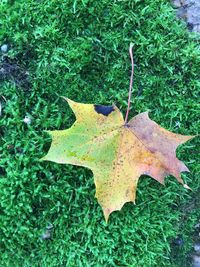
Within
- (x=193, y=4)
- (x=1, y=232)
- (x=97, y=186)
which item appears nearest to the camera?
(x=97, y=186)

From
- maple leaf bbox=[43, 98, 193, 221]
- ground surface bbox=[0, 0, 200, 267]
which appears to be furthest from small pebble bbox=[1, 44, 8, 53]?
maple leaf bbox=[43, 98, 193, 221]

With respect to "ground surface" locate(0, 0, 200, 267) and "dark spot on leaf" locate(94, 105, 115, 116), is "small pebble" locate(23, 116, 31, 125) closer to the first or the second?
"ground surface" locate(0, 0, 200, 267)

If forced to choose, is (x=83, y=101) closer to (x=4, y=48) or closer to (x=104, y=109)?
(x=104, y=109)

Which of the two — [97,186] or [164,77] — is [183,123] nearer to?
[164,77]

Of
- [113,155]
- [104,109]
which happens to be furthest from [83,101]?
[113,155]

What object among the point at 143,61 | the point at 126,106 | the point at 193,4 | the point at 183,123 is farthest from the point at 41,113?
the point at 193,4

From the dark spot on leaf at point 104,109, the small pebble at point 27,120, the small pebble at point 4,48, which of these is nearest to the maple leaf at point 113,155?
the dark spot on leaf at point 104,109
